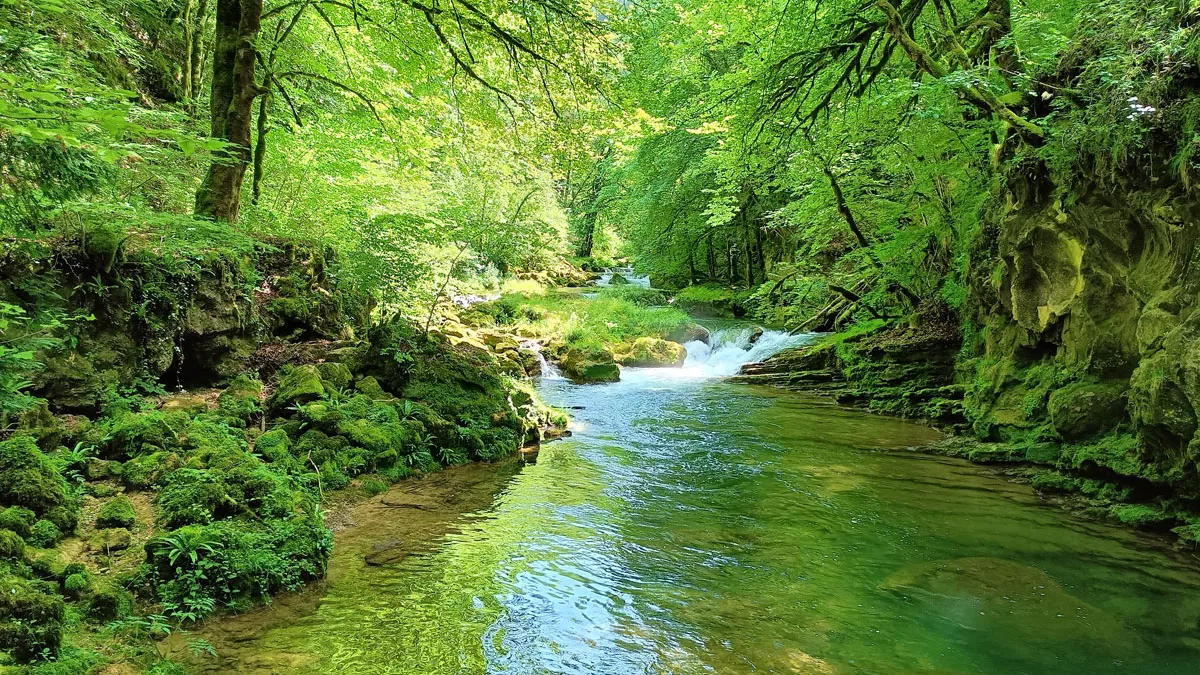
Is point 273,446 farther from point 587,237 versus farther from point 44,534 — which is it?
point 587,237

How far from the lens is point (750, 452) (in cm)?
842

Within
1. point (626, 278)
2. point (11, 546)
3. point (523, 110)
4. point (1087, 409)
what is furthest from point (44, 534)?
point (626, 278)

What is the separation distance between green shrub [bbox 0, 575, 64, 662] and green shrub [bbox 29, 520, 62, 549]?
75 centimetres

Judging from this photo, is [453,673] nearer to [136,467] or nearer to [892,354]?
[136,467]

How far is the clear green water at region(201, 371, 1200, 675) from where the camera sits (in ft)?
11.5

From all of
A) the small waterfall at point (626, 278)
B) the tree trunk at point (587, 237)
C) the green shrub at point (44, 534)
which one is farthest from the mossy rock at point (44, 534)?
the tree trunk at point (587, 237)

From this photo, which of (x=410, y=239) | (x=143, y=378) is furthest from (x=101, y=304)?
(x=410, y=239)

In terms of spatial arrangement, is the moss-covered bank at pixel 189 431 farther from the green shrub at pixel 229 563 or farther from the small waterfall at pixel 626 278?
the small waterfall at pixel 626 278

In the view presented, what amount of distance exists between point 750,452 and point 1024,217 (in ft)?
16.1

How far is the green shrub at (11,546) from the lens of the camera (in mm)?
3137

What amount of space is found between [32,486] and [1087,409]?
9423 millimetres

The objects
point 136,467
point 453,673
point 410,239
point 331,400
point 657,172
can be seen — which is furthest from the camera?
point 657,172

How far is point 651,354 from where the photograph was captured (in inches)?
712

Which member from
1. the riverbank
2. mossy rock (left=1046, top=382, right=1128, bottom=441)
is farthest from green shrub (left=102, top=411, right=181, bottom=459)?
mossy rock (left=1046, top=382, right=1128, bottom=441)
